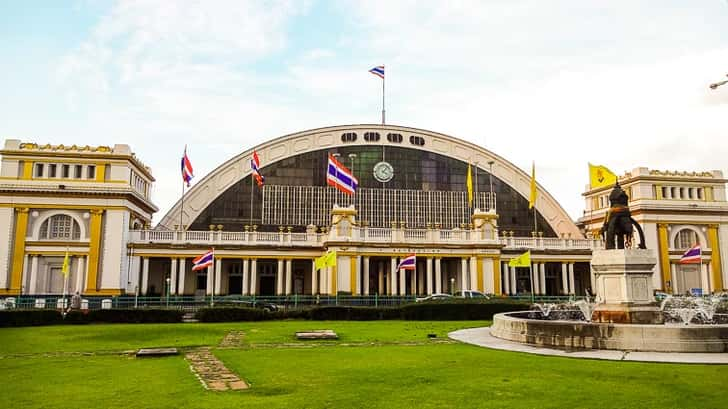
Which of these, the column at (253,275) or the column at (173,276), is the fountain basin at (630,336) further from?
the column at (173,276)

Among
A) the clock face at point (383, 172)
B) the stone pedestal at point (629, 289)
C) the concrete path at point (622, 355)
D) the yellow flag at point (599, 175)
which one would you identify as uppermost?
the clock face at point (383, 172)

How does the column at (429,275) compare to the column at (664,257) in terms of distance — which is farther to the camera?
the column at (664,257)

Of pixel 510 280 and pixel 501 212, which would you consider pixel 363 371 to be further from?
pixel 501 212

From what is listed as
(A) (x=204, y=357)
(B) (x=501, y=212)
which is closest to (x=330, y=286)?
(B) (x=501, y=212)

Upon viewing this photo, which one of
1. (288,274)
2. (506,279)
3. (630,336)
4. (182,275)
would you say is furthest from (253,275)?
(630,336)

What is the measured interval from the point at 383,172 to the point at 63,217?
35926mm

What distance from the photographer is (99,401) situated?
11.2m

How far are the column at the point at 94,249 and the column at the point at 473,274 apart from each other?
37.4 metres

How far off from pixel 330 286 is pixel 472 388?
44839 mm

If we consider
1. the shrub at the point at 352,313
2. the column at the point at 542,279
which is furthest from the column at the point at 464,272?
the shrub at the point at 352,313

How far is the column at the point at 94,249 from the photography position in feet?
178

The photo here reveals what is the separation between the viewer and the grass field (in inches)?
436

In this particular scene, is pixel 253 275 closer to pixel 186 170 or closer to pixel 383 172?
pixel 186 170

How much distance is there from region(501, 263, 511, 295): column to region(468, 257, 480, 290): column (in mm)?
4975
